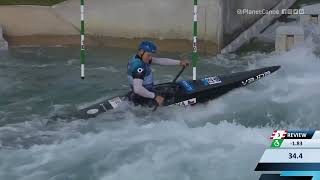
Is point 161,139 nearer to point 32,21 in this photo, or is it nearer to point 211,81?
point 211,81

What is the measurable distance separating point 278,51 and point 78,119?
5.72m

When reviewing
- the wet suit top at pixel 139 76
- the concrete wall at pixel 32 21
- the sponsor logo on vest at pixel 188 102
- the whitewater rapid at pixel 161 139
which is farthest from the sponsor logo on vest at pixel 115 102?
the concrete wall at pixel 32 21

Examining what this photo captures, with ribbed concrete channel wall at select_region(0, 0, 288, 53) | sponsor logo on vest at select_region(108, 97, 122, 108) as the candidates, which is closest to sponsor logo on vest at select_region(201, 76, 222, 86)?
sponsor logo on vest at select_region(108, 97, 122, 108)

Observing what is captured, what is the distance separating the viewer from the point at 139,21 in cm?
1320

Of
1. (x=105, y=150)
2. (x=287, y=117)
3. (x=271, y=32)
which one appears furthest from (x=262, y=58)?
(x=105, y=150)

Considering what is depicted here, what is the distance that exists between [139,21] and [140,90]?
18.0 ft

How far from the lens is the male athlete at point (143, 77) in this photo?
7922 mm

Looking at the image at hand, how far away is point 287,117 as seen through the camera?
8.76 meters

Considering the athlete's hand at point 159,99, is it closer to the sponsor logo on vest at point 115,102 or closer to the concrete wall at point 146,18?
the sponsor logo on vest at point 115,102

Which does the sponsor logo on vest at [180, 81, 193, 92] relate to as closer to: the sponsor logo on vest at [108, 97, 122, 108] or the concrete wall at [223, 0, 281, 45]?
the sponsor logo on vest at [108, 97, 122, 108]
